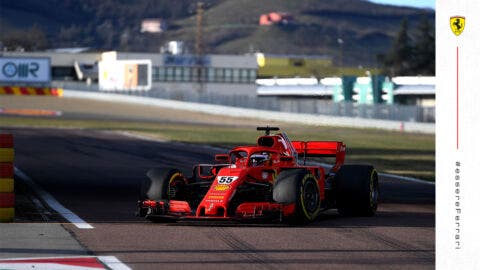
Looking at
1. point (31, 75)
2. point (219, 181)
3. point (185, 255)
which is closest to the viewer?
point (185, 255)

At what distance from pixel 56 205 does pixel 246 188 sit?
12.2 feet

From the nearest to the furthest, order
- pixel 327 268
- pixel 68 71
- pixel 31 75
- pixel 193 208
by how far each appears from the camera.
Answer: pixel 327 268 < pixel 193 208 < pixel 31 75 < pixel 68 71

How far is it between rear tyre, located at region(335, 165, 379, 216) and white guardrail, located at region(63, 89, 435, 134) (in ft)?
163

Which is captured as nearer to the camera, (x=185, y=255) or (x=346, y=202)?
(x=185, y=255)

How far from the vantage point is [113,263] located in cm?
1045

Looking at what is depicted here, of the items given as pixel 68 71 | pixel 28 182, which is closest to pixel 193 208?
pixel 28 182

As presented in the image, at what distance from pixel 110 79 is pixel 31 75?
44.2 metres

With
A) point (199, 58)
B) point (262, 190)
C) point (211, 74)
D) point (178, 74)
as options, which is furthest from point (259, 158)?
point (211, 74)

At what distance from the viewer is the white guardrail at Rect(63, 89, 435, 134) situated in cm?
6862

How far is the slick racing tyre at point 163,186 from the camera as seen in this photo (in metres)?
14.7
